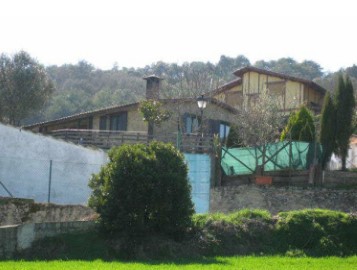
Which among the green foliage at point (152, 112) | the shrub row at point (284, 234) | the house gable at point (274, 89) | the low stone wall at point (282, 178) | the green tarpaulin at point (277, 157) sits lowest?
the shrub row at point (284, 234)

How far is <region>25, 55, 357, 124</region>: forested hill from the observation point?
3944cm

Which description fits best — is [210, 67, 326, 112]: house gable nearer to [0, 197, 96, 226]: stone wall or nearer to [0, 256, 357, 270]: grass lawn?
[0, 197, 96, 226]: stone wall

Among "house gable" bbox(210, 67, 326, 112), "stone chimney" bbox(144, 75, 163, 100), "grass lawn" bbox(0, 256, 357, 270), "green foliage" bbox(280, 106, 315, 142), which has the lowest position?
"grass lawn" bbox(0, 256, 357, 270)

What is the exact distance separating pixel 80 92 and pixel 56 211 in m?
49.2

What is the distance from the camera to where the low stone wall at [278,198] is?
21.7 metres

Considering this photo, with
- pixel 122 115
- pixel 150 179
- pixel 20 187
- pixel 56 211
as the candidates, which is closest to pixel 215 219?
pixel 150 179

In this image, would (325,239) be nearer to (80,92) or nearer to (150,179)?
(150,179)

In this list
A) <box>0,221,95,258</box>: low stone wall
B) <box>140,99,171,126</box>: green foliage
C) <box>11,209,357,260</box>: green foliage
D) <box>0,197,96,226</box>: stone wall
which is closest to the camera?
<box>0,221,95,258</box>: low stone wall

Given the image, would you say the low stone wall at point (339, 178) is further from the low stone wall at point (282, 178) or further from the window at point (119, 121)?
the window at point (119, 121)

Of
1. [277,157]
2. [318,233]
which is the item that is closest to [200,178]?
[277,157]

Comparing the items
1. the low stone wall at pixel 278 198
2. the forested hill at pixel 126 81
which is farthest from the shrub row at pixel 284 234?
the forested hill at pixel 126 81

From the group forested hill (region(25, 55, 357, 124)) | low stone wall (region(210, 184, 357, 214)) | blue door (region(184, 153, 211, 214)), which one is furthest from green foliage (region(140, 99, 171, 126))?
low stone wall (region(210, 184, 357, 214))

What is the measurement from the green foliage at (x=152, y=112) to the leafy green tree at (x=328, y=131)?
917cm

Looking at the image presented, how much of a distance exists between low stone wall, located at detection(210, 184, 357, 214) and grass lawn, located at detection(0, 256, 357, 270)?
25.3 feet
